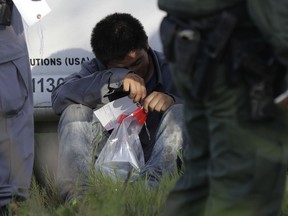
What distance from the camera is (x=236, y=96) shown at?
2.97 m

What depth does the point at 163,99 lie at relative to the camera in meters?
5.21

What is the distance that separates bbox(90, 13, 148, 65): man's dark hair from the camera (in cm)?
545

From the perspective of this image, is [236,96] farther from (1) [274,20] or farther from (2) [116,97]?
(2) [116,97]

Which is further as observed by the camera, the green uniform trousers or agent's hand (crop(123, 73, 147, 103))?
agent's hand (crop(123, 73, 147, 103))

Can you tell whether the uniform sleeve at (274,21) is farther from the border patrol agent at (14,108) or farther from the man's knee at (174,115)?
the border patrol agent at (14,108)

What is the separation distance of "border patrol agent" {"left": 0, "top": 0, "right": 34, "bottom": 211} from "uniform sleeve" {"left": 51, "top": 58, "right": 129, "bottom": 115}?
218 mm

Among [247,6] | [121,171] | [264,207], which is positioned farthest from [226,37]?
[121,171]

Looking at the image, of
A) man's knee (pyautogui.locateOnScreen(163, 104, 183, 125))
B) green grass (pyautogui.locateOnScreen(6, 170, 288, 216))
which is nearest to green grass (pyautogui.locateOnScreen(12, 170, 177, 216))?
green grass (pyautogui.locateOnScreen(6, 170, 288, 216))

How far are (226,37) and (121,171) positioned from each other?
2.18 m

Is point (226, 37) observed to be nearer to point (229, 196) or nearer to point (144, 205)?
point (229, 196)

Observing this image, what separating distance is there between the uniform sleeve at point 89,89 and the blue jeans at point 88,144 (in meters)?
0.05

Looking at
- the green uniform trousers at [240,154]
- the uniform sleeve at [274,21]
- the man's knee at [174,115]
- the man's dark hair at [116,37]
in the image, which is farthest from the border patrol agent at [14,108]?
the uniform sleeve at [274,21]

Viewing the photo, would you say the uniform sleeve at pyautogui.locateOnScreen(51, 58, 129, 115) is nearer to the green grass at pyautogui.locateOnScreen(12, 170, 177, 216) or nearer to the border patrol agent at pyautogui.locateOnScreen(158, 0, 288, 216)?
the green grass at pyautogui.locateOnScreen(12, 170, 177, 216)

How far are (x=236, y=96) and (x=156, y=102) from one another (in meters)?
2.23
